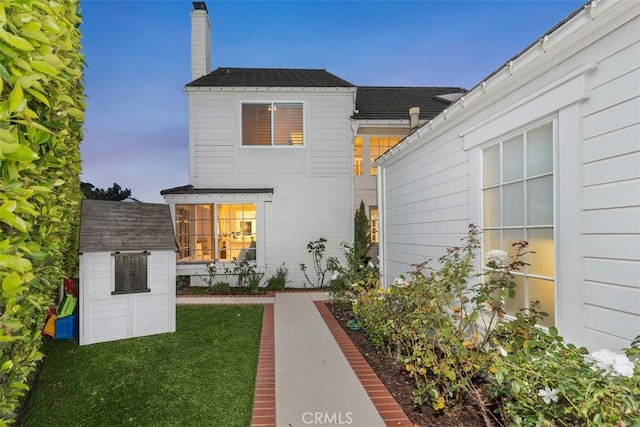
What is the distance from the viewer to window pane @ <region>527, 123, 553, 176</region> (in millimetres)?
3082

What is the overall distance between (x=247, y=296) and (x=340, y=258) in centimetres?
318

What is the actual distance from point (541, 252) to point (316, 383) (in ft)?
8.71

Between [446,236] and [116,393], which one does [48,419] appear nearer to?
[116,393]

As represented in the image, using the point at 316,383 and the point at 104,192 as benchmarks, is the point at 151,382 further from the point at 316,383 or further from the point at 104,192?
the point at 104,192

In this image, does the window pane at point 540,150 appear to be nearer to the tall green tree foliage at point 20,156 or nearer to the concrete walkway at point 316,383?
the concrete walkway at point 316,383

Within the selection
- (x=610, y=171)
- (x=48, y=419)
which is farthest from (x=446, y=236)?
(x=48, y=419)

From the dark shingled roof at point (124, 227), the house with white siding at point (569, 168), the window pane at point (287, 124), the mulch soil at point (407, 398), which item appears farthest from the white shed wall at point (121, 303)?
the window pane at point (287, 124)

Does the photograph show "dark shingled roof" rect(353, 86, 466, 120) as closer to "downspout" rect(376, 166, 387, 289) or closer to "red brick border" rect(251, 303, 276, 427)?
"downspout" rect(376, 166, 387, 289)

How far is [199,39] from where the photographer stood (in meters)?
11.0

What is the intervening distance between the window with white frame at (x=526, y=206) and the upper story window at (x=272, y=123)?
24.6 feet

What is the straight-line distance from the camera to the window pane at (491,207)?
12.5 ft

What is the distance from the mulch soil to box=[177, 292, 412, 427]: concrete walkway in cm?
10

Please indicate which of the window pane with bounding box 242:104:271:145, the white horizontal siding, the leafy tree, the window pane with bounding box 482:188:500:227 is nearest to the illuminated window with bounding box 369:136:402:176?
the white horizontal siding

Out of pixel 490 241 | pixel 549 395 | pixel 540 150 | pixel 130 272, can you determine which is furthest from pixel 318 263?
pixel 549 395
